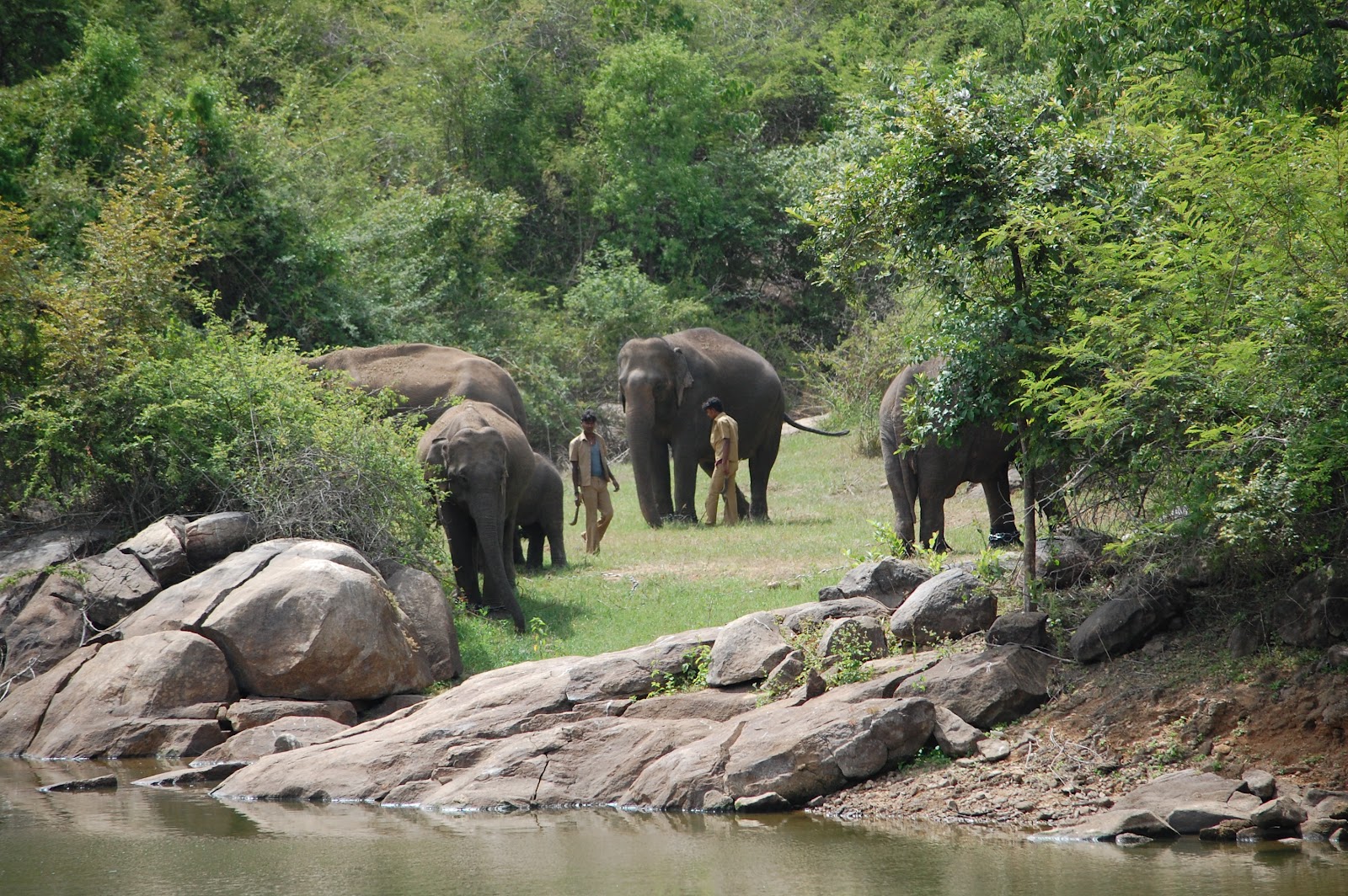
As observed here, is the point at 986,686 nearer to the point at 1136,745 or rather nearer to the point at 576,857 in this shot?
the point at 1136,745

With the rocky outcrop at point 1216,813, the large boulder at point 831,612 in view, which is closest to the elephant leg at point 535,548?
the large boulder at point 831,612

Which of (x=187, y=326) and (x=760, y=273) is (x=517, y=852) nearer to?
(x=187, y=326)

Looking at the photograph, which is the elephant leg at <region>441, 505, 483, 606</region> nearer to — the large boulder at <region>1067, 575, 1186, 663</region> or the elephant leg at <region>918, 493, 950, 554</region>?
the elephant leg at <region>918, 493, 950, 554</region>

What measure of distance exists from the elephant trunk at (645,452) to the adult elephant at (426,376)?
1.56m

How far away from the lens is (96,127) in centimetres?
2188

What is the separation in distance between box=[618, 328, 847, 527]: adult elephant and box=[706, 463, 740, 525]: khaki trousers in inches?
25.7

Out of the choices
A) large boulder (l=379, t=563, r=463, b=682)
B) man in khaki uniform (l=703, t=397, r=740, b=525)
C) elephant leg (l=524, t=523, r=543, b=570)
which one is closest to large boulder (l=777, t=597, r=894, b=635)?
large boulder (l=379, t=563, r=463, b=682)

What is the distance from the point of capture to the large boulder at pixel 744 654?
10117 mm

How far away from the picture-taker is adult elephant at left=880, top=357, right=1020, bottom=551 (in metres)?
14.4

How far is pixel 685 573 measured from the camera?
1546 cm

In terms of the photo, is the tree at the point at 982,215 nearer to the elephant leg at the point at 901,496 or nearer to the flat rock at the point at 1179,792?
the flat rock at the point at 1179,792

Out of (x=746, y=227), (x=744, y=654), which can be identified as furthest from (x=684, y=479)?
(x=746, y=227)

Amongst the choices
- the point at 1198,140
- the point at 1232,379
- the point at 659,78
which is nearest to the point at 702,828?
the point at 1232,379

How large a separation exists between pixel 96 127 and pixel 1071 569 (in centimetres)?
1707
